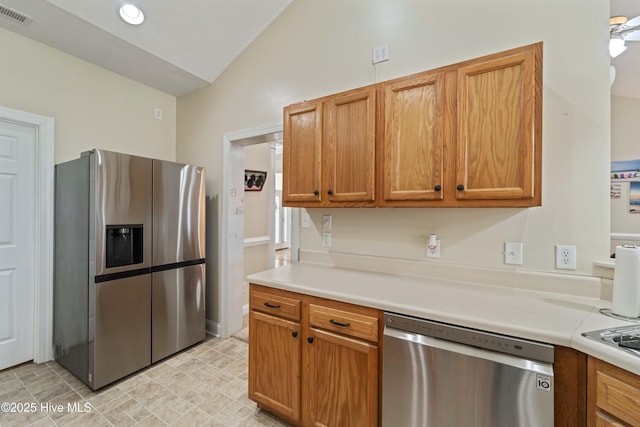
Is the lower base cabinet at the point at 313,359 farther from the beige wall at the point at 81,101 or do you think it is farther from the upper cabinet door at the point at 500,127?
the beige wall at the point at 81,101

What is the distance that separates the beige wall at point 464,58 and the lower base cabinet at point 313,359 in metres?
0.71

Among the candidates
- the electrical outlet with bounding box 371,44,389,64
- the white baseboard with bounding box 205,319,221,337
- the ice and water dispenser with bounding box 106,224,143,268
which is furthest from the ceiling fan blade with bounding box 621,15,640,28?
the white baseboard with bounding box 205,319,221,337

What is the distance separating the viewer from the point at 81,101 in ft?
9.15

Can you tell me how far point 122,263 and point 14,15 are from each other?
6.69 ft

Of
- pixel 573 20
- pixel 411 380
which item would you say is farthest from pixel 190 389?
pixel 573 20

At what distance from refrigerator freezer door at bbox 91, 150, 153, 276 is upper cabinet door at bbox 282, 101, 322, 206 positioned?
1.26 m

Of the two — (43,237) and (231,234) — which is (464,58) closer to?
(231,234)

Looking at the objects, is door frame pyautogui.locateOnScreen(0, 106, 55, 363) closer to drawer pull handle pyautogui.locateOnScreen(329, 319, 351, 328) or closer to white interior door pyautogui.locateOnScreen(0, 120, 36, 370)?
white interior door pyautogui.locateOnScreen(0, 120, 36, 370)

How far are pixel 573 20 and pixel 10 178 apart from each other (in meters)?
4.15

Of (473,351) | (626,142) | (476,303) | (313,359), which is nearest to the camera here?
(473,351)

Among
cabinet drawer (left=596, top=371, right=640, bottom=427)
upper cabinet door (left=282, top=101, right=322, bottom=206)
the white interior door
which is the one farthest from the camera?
the white interior door

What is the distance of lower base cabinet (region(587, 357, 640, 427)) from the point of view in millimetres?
905

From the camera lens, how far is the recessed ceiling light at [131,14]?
227 centimetres

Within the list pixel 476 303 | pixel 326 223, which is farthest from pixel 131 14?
pixel 476 303
